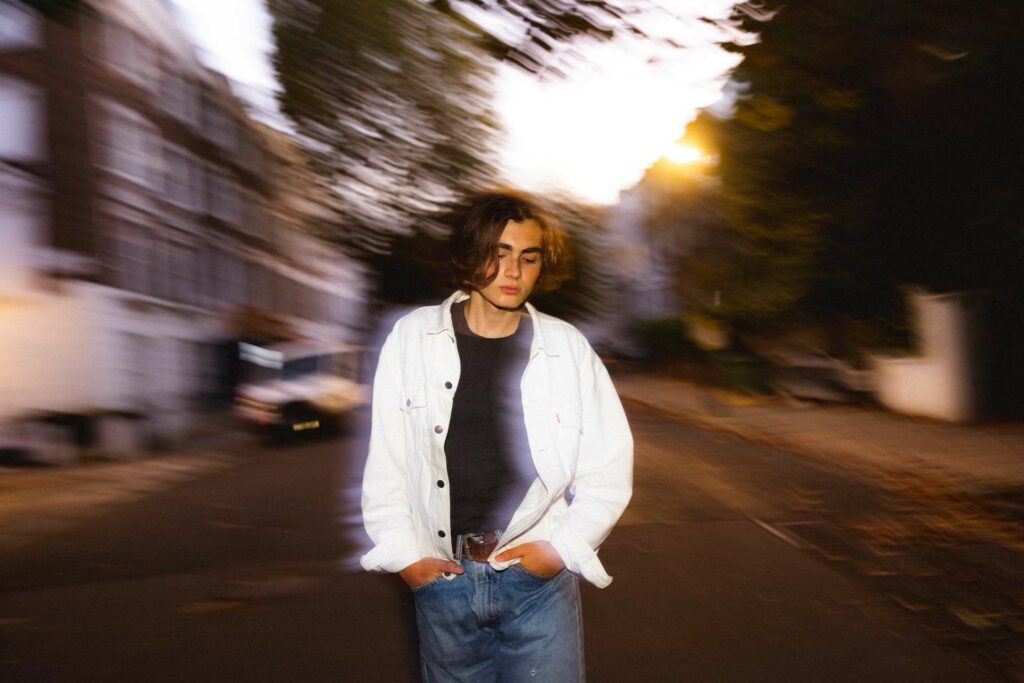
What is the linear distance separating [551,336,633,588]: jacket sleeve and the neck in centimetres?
22

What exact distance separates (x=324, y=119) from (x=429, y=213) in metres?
2.88

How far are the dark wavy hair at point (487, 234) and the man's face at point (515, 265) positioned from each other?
15mm

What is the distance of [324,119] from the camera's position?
15.5m

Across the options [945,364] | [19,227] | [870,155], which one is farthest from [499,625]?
[19,227]

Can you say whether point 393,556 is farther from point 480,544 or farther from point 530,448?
point 530,448

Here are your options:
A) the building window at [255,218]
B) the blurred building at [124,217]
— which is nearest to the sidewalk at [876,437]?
the blurred building at [124,217]

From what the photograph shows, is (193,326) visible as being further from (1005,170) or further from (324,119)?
(1005,170)

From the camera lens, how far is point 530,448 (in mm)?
2139

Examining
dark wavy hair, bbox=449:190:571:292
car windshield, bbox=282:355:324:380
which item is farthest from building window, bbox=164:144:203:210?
dark wavy hair, bbox=449:190:571:292

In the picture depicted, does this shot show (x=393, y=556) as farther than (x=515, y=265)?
No

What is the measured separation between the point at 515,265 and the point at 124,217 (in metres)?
Answer: 24.1

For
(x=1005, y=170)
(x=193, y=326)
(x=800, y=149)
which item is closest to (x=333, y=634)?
(x=1005, y=170)

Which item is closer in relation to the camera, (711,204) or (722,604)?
(722,604)

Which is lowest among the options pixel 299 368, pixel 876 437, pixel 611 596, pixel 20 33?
pixel 611 596
